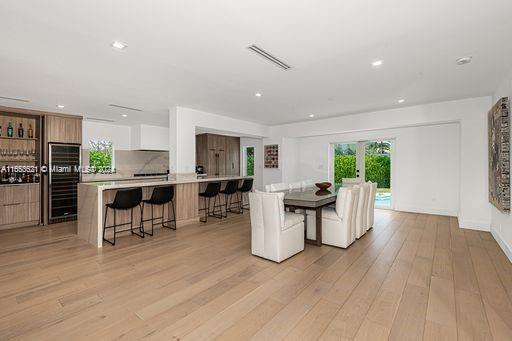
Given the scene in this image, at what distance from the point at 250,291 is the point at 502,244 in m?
3.78

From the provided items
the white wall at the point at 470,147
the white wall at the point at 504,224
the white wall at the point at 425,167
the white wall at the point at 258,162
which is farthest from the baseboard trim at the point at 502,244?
the white wall at the point at 258,162

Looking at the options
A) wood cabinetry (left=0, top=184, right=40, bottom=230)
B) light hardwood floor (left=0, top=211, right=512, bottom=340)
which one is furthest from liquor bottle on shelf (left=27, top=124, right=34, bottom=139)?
light hardwood floor (left=0, top=211, right=512, bottom=340)

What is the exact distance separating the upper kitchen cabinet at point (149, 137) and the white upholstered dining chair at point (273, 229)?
5029 mm

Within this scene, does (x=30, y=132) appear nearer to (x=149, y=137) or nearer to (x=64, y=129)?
(x=64, y=129)

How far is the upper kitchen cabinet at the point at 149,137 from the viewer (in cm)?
703

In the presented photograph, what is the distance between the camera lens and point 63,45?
8.38ft

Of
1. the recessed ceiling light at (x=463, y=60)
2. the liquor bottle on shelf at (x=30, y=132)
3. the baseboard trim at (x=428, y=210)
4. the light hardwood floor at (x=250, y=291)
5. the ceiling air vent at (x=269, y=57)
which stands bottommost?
the light hardwood floor at (x=250, y=291)

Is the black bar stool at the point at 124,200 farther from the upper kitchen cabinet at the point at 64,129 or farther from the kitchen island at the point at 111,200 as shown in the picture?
the upper kitchen cabinet at the point at 64,129

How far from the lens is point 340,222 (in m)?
3.62

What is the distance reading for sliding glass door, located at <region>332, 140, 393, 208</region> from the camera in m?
6.66

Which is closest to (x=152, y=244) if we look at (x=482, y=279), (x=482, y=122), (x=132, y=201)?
(x=132, y=201)

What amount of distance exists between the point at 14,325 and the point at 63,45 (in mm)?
2589

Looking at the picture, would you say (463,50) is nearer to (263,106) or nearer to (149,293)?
(263,106)

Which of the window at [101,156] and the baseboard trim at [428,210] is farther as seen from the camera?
the window at [101,156]
